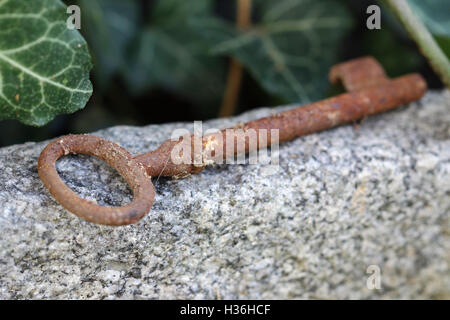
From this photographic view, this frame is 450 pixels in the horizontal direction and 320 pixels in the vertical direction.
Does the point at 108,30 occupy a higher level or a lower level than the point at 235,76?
higher

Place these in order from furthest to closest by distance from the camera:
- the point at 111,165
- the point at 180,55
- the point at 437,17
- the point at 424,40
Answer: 1. the point at 180,55
2. the point at 437,17
3. the point at 424,40
4. the point at 111,165

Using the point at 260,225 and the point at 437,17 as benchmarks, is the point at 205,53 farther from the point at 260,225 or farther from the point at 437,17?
the point at 260,225

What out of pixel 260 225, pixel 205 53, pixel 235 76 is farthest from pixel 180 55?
pixel 260 225

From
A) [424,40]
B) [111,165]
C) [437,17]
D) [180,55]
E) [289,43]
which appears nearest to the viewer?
[111,165]

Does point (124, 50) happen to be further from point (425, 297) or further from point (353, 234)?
point (425, 297)

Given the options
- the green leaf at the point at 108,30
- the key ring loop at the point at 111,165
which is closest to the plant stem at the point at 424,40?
the key ring loop at the point at 111,165

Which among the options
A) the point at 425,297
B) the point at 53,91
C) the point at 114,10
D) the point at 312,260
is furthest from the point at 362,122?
the point at 114,10
